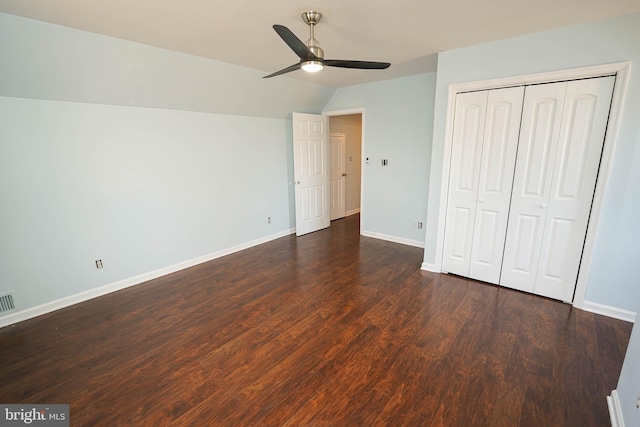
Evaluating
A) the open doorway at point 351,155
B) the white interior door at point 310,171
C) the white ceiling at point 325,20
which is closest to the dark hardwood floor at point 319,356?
the white interior door at point 310,171

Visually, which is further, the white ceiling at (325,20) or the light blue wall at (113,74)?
the light blue wall at (113,74)

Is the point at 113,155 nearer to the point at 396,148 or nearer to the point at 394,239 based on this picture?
the point at 396,148

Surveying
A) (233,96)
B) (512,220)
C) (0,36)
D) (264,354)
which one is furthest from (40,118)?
(512,220)

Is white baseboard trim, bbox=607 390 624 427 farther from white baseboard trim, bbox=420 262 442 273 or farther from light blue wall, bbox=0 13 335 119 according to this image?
light blue wall, bbox=0 13 335 119

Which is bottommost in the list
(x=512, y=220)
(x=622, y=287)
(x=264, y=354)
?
(x=264, y=354)

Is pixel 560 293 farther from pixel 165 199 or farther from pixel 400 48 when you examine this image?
pixel 165 199

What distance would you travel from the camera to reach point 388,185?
4.76 meters

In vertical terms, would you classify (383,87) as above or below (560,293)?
above

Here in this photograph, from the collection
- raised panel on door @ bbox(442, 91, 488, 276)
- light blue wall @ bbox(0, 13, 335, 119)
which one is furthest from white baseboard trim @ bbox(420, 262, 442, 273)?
light blue wall @ bbox(0, 13, 335, 119)

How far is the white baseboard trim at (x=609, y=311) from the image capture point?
260 cm

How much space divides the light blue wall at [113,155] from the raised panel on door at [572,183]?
3382 millimetres

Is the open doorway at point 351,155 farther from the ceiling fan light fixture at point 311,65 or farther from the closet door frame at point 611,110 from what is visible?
the ceiling fan light fixture at point 311,65

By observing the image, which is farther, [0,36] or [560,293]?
[560,293]

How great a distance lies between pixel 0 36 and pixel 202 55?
1.55 metres
